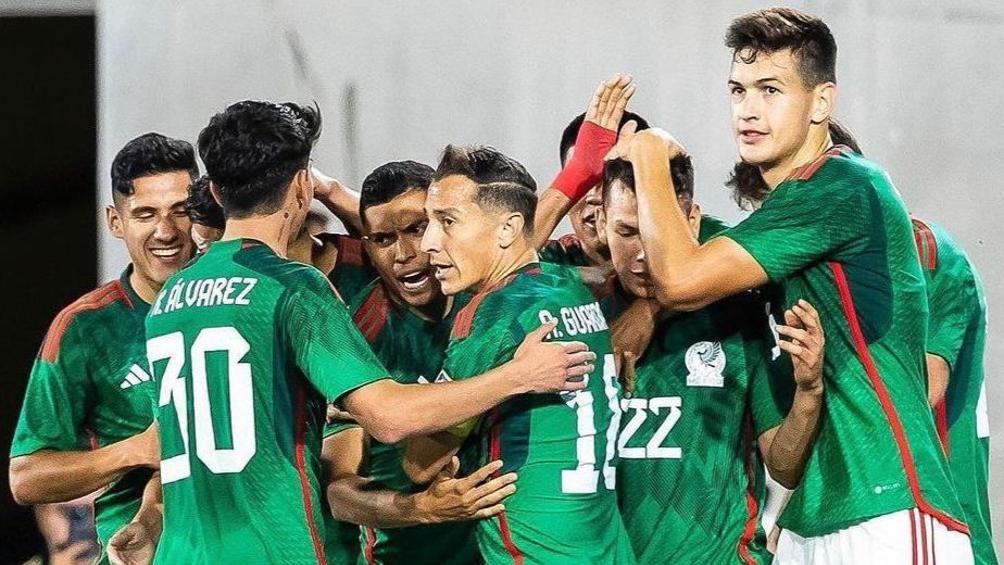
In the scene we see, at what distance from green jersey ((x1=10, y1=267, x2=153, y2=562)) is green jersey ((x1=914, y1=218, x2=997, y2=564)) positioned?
2.49 metres

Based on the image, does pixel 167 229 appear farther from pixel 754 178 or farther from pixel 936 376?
pixel 936 376

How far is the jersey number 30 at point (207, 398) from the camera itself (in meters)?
4.15

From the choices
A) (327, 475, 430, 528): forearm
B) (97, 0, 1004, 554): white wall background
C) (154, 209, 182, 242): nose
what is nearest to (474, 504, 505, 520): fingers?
(327, 475, 430, 528): forearm

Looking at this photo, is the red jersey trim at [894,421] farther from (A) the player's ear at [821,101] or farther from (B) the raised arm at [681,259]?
(A) the player's ear at [821,101]

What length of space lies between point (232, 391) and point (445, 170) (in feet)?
2.92

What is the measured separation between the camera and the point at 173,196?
5.45 meters

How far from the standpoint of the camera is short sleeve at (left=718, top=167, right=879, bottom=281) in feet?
13.7

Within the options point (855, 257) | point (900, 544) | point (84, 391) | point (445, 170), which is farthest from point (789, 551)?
point (84, 391)

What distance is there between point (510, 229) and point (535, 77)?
10.1 ft

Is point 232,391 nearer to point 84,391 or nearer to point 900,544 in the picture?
point 84,391

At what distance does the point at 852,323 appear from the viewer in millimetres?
4195

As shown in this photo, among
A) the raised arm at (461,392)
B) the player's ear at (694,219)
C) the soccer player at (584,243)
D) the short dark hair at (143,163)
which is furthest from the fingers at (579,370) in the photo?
the short dark hair at (143,163)

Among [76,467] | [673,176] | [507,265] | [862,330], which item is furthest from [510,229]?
[76,467]

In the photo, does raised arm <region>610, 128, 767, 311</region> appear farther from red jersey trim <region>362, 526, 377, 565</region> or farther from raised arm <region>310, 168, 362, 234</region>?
raised arm <region>310, 168, 362, 234</region>
